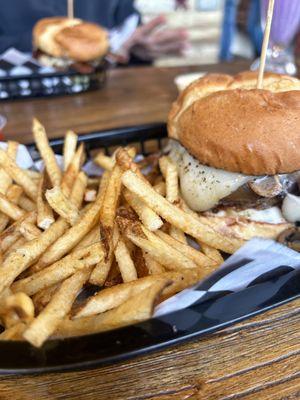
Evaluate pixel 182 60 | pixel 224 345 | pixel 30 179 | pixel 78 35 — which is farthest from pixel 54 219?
pixel 182 60

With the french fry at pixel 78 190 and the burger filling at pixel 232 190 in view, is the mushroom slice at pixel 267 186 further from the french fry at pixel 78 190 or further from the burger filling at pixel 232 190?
the french fry at pixel 78 190

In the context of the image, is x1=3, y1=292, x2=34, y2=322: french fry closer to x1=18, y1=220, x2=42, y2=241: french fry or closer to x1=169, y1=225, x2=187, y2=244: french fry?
x1=18, y1=220, x2=42, y2=241: french fry

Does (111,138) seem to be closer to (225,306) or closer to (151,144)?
Answer: (151,144)

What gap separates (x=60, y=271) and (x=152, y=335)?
1.15ft

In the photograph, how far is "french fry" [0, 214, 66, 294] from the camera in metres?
1.09

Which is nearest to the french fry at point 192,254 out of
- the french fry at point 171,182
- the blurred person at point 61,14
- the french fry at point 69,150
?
the french fry at point 171,182

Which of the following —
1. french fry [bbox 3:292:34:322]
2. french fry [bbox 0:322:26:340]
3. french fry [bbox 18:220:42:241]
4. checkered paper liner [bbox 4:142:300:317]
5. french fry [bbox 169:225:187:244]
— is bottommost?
french fry [bbox 169:225:187:244]

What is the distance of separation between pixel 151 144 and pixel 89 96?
0.98m

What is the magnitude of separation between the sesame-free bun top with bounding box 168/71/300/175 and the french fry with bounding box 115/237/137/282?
0.45 m

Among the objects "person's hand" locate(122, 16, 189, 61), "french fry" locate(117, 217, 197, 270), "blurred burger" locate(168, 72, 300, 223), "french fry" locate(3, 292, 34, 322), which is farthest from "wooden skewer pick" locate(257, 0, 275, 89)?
"person's hand" locate(122, 16, 189, 61)

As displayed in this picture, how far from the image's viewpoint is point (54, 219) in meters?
1.39

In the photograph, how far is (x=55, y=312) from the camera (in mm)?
989

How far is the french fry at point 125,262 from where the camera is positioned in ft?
3.93

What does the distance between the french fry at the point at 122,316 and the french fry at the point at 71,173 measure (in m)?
0.61
